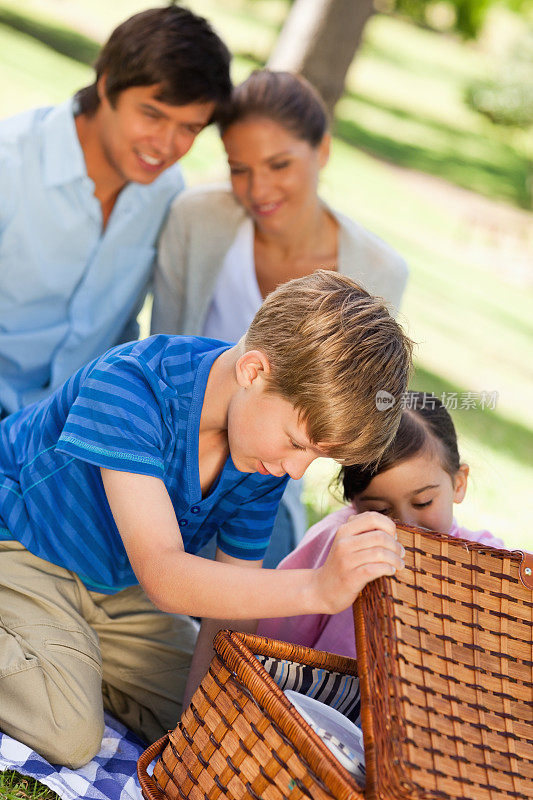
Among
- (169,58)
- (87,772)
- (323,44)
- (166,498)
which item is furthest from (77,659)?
(323,44)

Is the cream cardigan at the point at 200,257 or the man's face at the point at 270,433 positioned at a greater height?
the man's face at the point at 270,433

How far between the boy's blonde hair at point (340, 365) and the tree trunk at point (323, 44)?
385 centimetres

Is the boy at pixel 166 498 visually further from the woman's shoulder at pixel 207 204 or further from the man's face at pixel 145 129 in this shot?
the woman's shoulder at pixel 207 204

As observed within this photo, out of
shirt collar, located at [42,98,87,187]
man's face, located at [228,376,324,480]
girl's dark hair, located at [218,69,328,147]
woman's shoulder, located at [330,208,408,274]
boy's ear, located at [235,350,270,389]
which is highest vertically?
girl's dark hair, located at [218,69,328,147]

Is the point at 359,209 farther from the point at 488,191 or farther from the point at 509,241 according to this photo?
the point at 488,191

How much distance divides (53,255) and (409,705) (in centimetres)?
200

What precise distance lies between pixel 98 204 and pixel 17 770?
181 cm

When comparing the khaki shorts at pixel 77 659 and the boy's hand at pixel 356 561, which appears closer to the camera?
the boy's hand at pixel 356 561

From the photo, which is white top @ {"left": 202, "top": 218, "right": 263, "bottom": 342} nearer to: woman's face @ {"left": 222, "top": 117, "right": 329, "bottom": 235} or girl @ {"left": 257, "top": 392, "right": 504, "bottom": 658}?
woman's face @ {"left": 222, "top": 117, "right": 329, "bottom": 235}

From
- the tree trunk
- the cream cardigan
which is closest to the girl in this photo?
the cream cardigan

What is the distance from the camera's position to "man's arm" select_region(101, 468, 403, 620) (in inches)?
66.2

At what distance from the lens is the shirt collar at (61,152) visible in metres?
3.01

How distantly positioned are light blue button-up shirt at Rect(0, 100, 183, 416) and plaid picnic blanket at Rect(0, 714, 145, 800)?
124 centimetres

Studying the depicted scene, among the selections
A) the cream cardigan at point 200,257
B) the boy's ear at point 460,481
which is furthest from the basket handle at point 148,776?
the cream cardigan at point 200,257
